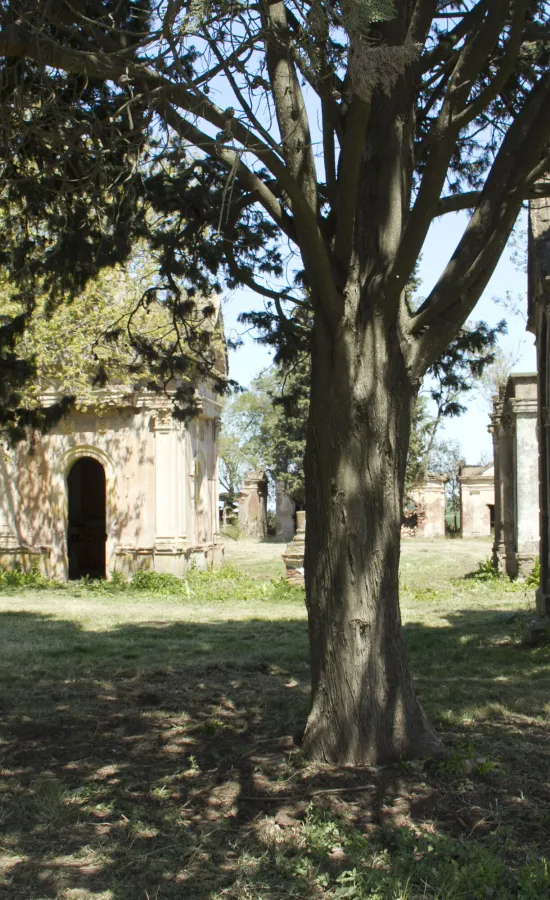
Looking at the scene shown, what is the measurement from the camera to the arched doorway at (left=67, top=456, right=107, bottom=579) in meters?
22.2

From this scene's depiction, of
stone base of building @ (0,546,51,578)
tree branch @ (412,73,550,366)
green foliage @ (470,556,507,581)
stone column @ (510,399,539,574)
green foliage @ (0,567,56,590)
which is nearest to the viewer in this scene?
tree branch @ (412,73,550,366)

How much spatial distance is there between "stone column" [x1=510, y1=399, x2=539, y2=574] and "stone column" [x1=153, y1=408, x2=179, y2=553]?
7113mm

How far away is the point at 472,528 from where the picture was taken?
38.6 metres

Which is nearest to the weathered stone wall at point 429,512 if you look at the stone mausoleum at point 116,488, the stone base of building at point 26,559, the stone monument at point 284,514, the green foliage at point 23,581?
the stone monument at point 284,514

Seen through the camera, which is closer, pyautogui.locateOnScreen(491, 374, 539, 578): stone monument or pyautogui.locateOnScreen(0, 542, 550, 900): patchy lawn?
pyautogui.locateOnScreen(0, 542, 550, 900): patchy lawn

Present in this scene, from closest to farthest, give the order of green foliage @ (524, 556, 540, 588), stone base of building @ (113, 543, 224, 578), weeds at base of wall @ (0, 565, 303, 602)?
green foliage @ (524, 556, 540, 588), weeds at base of wall @ (0, 565, 303, 602), stone base of building @ (113, 543, 224, 578)

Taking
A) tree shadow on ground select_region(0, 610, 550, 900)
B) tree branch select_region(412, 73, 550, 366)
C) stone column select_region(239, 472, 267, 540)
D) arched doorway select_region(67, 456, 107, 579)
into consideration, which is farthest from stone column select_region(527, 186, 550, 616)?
stone column select_region(239, 472, 267, 540)

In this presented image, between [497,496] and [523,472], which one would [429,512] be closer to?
[497,496]

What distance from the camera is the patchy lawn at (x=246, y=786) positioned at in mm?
3822

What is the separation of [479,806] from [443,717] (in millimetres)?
1745

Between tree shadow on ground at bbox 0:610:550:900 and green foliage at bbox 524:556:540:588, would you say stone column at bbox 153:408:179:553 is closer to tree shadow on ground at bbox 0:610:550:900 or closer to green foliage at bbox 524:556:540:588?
green foliage at bbox 524:556:540:588

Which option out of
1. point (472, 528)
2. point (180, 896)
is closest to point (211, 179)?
point (180, 896)

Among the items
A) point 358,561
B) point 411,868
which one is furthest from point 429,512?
point 411,868

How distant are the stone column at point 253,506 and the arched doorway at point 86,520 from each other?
18635 millimetres
